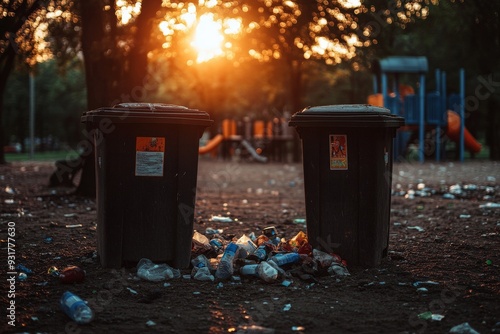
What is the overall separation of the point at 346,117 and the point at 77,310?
98.2 inches

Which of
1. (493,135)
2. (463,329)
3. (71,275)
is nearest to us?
(463,329)

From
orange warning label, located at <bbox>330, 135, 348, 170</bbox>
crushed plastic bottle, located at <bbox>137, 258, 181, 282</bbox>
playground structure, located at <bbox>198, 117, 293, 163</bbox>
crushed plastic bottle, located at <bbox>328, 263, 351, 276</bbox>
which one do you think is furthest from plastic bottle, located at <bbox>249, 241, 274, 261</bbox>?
playground structure, located at <bbox>198, 117, 293, 163</bbox>

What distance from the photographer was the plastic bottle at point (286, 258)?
16.2 feet

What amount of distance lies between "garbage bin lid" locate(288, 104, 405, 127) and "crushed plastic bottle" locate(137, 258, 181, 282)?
1.53 meters

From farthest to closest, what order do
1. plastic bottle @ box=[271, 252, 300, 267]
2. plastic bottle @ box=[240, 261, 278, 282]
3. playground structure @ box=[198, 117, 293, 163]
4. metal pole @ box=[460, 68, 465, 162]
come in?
playground structure @ box=[198, 117, 293, 163] < metal pole @ box=[460, 68, 465, 162] < plastic bottle @ box=[271, 252, 300, 267] < plastic bottle @ box=[240, 261, 278, 282]

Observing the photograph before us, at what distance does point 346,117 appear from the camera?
5004 mm

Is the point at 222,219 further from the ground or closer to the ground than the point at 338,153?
closer to the ground

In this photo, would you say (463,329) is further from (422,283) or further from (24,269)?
(24,269)

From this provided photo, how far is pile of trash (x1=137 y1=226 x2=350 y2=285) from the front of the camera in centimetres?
473

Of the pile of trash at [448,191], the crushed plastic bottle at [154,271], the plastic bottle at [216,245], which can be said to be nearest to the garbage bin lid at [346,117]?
the plastic bottle at [216,245]

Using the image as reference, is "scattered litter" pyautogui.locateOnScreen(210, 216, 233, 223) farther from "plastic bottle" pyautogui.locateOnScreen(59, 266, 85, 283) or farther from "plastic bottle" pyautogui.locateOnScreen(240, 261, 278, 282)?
"plastic bottle" pyautogui.locateOnScreen(59, 266, 85, 283)

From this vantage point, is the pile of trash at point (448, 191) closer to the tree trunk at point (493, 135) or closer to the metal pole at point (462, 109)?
the metal pole at point (462, 109)

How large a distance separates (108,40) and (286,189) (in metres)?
4.61

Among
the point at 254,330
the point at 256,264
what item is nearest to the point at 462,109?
the point at 256,264
